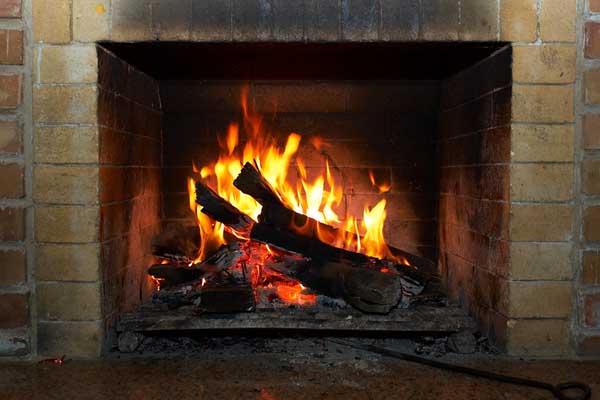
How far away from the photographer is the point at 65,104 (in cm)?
307

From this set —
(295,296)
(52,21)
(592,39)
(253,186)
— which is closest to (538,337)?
(295,296)

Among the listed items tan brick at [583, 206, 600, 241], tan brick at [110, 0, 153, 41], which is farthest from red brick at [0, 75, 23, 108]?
tan brick at [583, 206, 600, 241]

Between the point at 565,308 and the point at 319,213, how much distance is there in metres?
1.93

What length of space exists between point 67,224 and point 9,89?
857 millimetres

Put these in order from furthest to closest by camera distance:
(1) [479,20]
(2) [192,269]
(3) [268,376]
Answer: (2) [192,269]
(1) [479,20]
(3) [268,376]

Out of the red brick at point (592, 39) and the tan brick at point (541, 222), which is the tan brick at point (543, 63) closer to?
the red brick at point (592, 39)

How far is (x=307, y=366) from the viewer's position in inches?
119

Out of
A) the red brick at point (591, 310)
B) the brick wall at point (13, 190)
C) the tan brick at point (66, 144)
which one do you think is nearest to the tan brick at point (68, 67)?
the brick wall at point (13, 190)

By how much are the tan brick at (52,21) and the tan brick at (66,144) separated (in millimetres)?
521

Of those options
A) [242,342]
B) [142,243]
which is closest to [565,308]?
[242,342]

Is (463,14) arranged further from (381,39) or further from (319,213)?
(319,213)

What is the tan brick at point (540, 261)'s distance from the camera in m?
3.06

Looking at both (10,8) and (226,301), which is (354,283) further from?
(10,8)

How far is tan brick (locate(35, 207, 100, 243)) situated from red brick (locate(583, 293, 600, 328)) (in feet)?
9.52
